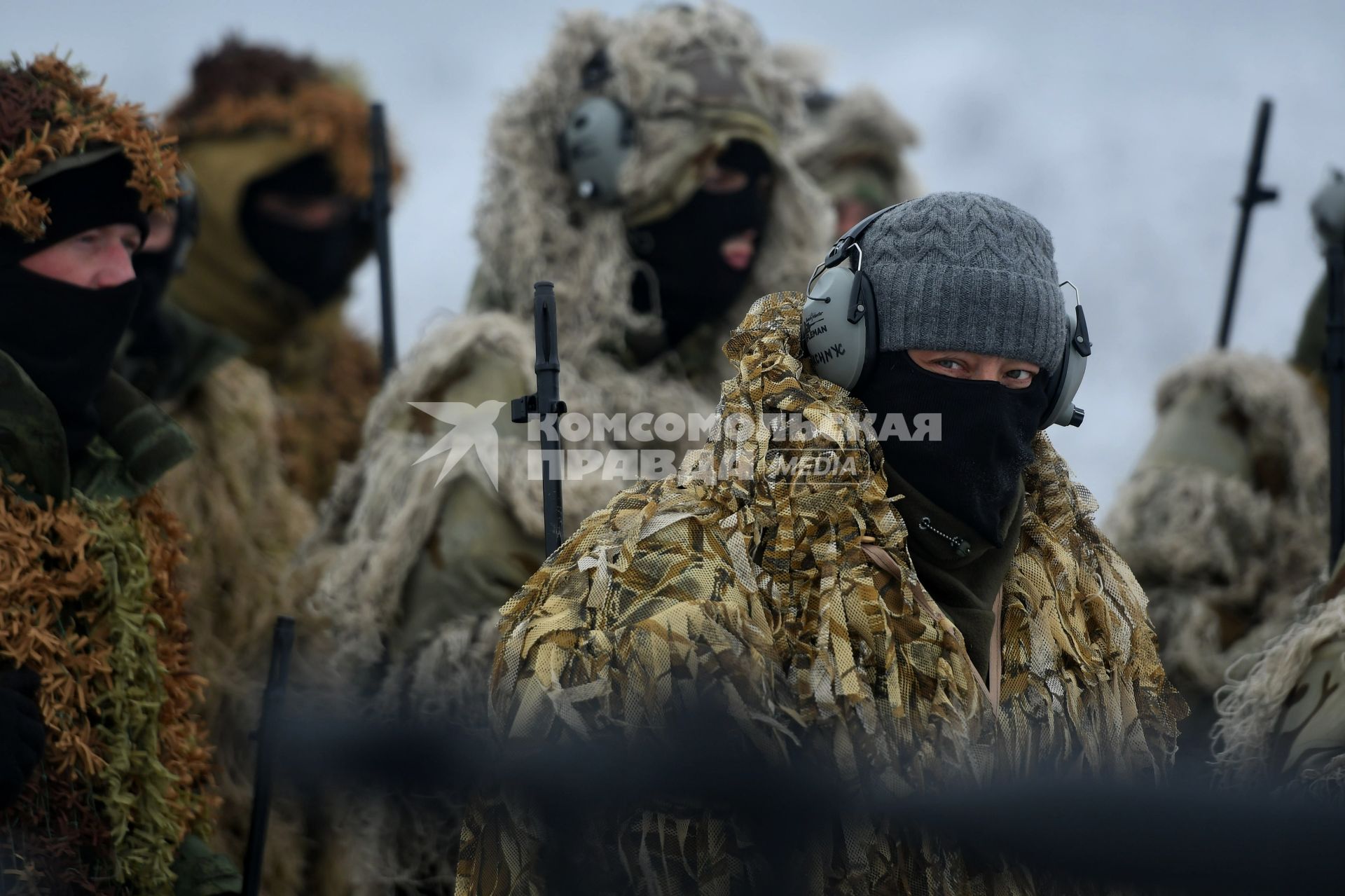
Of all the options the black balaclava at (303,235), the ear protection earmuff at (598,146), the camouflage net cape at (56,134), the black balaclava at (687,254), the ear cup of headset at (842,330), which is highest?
the black balaclava at (303,235)

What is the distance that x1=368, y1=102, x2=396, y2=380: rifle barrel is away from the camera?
17.0 feet

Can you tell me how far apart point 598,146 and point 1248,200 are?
7.59 feet

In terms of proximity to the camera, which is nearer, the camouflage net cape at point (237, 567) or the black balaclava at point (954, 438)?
the black balaclava at point (954, 438)

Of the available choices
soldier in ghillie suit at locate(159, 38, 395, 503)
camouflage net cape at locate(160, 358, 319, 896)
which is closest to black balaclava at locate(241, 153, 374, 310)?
soldier in ghillie suit at locate(159, 38, 395, 503)

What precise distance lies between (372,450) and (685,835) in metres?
2.43

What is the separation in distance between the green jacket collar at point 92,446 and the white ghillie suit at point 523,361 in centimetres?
77

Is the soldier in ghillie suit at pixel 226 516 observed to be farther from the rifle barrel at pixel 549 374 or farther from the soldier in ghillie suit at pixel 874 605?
the soldier in ghillie suit at pixel 874 605

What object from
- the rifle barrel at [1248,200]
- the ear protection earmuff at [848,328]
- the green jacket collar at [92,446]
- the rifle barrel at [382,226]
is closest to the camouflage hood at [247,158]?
the rifle barrel at [382,226]

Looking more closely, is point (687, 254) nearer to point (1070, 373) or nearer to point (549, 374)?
point (549, 374)

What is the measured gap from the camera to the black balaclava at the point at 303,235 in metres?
6.75

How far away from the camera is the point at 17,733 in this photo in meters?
2.77

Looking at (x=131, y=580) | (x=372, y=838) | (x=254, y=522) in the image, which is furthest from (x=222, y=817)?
(x=131, y=580)

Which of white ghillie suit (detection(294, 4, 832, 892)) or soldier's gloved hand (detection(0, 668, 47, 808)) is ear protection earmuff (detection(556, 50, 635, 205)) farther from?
soldier's gloved hand (detection(0, 668, 47, 808))

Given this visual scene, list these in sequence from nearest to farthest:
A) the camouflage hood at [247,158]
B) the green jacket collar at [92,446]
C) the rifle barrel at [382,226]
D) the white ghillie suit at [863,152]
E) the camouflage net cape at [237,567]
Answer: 1. the green jacket collar at [92,446]
2. the camouflage net cape at [237,567]
3. the rifle barrel at [382,226]
4. the camouflage hood at [247,158]
5. the white ghillie suit at [863,152]
